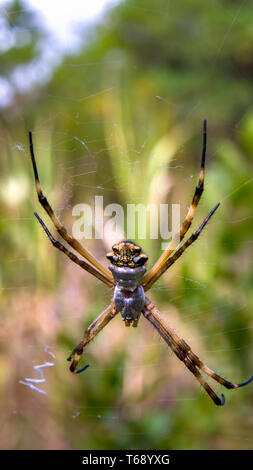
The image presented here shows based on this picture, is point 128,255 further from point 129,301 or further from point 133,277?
point 129,301

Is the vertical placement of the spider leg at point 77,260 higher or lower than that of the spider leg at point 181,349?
higher

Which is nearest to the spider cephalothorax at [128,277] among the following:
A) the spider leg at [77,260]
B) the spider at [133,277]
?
the spider at [133,277]

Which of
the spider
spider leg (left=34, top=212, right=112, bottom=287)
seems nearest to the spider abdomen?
the spider

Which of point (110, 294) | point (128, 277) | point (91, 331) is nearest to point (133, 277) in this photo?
point (128, 277)

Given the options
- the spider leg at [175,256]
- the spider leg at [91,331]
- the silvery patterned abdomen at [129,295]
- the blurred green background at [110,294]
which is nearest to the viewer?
the spider leg at [175,256]

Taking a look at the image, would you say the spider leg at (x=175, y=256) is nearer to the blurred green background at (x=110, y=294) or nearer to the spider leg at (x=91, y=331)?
the blurred green background at (x=110, y=294)

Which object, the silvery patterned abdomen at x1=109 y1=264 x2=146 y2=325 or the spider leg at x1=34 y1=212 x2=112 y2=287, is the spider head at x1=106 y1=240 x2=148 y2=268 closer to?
the silvery patterned abdomen at x1=109 y1=264 x2=146 y2=325
